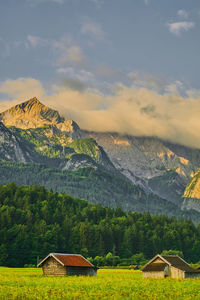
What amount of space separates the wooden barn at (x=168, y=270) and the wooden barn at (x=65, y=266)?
15479 millimetres

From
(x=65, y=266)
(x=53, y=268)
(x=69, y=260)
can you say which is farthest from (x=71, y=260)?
(x=53, y=268)

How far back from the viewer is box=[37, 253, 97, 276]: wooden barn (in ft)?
371

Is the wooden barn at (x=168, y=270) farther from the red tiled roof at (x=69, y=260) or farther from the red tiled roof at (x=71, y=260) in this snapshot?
the red tiled roof at (x=69, y=260)

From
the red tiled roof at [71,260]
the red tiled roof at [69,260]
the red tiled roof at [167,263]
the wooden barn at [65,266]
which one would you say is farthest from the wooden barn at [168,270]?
the red tiled roof at [69,260]

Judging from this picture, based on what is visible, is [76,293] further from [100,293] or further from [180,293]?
[180,293]

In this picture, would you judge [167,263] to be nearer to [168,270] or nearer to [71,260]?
[168,270]

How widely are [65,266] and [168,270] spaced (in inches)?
1140

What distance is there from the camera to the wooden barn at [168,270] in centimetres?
12062

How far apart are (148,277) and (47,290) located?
58.3 metres

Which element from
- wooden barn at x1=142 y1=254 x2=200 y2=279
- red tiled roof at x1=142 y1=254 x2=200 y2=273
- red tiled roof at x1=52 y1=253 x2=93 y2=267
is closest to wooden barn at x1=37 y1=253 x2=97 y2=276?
red tiled roof at x1=52 y1=253 x2=93 y2=267

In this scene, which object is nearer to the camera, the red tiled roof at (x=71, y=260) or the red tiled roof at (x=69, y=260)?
the red tiled roof at (x=69, y=260)

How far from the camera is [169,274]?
12150 cm

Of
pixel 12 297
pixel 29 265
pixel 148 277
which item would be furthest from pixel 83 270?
pixel 29 265

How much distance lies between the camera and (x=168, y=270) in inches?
4808
